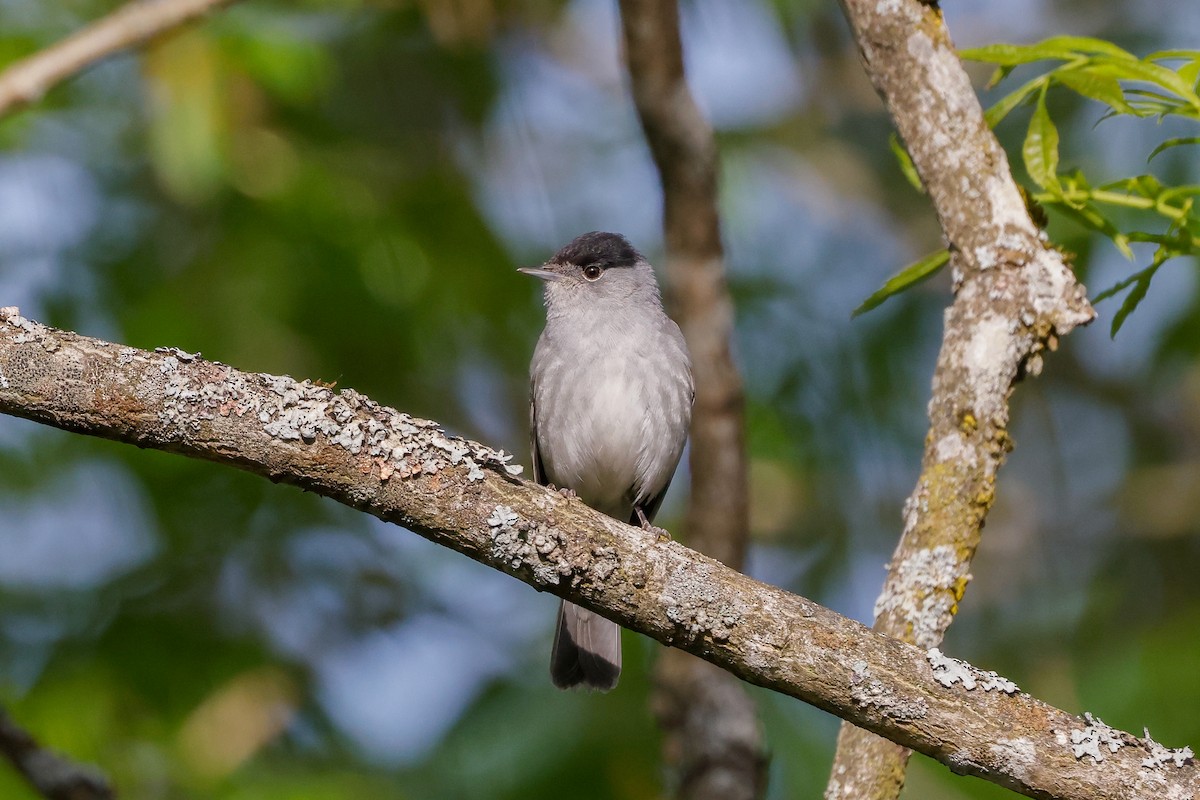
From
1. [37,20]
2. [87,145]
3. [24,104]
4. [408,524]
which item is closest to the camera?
[408,524]

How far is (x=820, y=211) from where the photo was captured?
8.44 metres

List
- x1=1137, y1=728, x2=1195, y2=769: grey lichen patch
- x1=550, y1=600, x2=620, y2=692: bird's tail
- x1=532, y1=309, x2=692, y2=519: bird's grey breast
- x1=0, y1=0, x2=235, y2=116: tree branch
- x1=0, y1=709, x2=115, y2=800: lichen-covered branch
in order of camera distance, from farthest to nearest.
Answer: x1=532, y1=309, x2=692, y2=519: bird's grey breast < x1=550, y1=600, x2=620, y2=692: bird's tail < x1=0, y1=0, x2=235, y2=116: tree branch < x1=0, y1=709, x2=115, y2=800: lichen-covered branch < x1=1137, y1=728, x2=1195, y2=769: grey lichen patch

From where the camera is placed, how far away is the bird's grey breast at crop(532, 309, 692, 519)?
5148 mm

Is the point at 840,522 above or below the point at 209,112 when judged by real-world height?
below

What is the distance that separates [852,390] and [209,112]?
3.74 metres

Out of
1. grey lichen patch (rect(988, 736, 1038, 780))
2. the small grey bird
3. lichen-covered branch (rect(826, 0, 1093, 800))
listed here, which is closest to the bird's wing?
the small grey bird

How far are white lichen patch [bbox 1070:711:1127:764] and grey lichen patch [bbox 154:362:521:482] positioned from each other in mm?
1386

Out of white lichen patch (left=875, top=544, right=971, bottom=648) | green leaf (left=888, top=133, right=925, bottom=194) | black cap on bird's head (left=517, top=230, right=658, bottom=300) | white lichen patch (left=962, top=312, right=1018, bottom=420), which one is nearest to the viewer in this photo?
white lichen patch (left=875, top=544, right=971, bottom=648)

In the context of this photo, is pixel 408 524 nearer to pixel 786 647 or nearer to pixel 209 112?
pixel 786 647

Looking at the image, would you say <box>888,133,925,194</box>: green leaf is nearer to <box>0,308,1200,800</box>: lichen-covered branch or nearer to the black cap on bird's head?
<box>0,308,1200,800</box>: lichen-covered branch

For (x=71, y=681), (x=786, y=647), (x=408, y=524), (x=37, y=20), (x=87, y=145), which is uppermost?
(x=37, y=20)

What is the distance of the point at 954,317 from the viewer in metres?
3.34

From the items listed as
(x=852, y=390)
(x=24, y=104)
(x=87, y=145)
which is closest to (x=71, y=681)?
(x=24, y=104)

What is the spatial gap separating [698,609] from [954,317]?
1.25 meters
